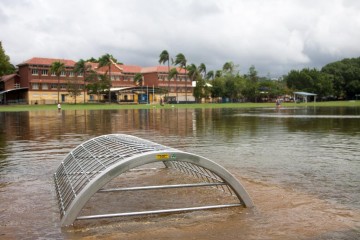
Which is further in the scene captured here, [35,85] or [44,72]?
[44,72]

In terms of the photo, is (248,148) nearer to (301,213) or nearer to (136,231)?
(301,213)

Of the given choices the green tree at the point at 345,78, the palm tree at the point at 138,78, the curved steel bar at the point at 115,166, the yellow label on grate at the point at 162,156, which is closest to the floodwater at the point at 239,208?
the curved steel bar at the point at 115,166

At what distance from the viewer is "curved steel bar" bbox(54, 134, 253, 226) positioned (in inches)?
212

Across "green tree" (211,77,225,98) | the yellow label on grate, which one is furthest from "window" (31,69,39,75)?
the yellow label on grate

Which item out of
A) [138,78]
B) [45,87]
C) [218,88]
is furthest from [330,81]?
[45,87]

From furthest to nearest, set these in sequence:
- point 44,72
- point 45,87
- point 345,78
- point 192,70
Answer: point 345,78 < point 192,70 < point 44,72 < point 45,87

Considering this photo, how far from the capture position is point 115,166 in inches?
210

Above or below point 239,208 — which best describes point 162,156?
above

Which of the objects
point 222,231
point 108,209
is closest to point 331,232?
point 222,231

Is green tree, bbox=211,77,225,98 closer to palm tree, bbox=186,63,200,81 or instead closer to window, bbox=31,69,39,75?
palm tree, bbox=186,63,200,81

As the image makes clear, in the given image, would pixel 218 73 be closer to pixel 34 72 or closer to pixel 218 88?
pixel 218 88

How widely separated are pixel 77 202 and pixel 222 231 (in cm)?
197

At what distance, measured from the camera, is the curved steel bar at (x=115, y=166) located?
17.6 feet

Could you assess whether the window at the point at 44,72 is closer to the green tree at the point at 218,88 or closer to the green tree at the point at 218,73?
the green tree at the point at 218,88
